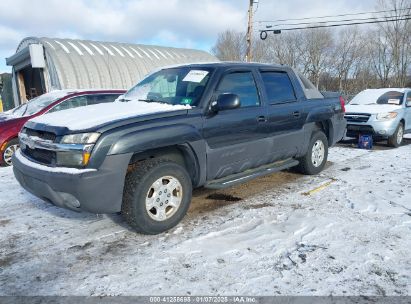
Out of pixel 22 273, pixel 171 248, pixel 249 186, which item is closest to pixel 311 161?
pixel 249 186

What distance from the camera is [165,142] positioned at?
3574mm

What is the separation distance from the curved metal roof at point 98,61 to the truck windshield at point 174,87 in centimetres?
1332

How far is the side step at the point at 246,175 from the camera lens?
163 inches

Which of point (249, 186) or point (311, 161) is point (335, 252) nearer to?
point (249, 186)

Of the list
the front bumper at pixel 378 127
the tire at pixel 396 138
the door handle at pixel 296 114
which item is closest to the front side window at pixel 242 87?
the door handle at pixel 296 114

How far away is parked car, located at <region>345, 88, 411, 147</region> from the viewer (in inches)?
351

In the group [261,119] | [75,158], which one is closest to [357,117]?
[261,119]

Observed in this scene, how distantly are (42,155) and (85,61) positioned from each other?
633 inches

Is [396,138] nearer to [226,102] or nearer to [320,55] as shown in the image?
[226,102]

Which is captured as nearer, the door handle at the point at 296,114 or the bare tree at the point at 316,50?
the door handle at the point at 296,114

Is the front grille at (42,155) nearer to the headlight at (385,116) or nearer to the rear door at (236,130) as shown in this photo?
the rear door at (236,130)

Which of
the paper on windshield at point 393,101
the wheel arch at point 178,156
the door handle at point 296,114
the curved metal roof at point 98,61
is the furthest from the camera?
the curved metal roof at point 98,61

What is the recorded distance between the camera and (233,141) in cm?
425

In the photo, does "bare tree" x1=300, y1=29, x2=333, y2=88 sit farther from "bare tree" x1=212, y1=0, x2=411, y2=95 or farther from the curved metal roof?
the curved metal roof
